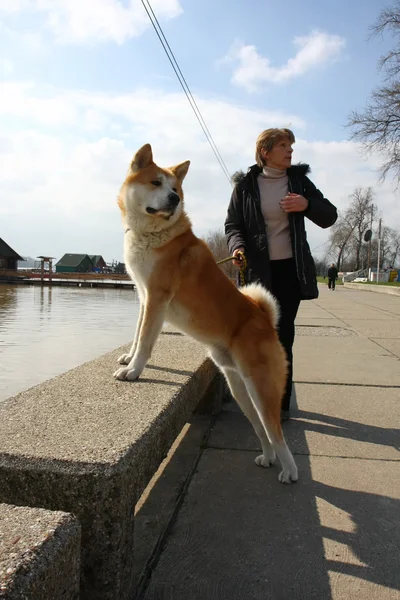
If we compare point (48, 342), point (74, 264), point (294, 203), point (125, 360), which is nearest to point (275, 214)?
point (294, 203)

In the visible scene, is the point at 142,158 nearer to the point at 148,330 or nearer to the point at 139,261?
the point at 139,261

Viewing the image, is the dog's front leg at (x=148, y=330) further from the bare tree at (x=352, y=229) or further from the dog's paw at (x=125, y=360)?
the bare tree at (x=352, y=229)

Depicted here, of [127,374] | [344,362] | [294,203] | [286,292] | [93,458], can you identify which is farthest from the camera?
[344,362]

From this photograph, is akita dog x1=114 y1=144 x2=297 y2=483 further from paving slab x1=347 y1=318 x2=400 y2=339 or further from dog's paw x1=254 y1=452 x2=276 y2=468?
paving slab x1=347 y1=318 x2=400 y2=339

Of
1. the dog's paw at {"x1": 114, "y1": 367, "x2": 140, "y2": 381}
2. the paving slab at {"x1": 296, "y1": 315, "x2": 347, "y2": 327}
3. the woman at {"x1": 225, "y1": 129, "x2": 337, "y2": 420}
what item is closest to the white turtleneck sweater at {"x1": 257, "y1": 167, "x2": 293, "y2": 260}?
the woman at {"x1": 225, "y1": 129, "x2": 337, "y2": 420}

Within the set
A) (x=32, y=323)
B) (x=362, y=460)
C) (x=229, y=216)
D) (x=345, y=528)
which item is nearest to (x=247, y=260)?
→ (x=229, y=216)

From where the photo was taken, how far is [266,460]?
2.75m

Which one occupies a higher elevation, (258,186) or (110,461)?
(258,186)

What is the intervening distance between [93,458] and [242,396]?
5.05ft

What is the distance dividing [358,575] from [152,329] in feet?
5.48

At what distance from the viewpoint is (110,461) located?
4.78ft

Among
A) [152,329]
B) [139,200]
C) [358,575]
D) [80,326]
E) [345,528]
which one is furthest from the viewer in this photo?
[80,326]

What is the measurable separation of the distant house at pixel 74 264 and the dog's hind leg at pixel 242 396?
7513cm

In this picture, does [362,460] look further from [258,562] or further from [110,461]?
[110,461]
